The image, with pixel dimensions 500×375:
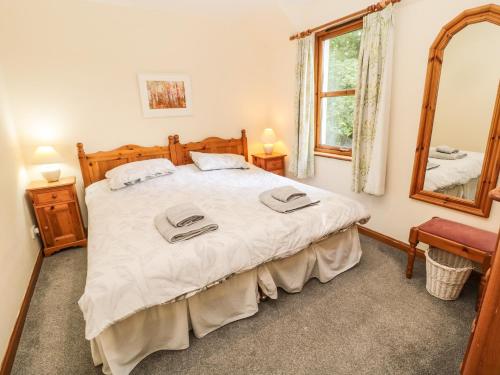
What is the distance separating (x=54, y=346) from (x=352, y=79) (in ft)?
11.5

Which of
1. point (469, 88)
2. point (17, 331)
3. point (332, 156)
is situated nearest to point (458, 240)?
point (469, 88)

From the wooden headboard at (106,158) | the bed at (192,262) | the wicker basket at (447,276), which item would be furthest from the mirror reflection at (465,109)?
the wooden headboard at (106,158)

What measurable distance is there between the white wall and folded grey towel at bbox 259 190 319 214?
1.02 metres

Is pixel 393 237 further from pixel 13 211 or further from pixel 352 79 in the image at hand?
pixel 13 211

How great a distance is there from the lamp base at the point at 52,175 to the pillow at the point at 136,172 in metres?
0.47

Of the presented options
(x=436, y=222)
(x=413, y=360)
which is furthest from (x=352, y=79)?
(x=413, y=360)

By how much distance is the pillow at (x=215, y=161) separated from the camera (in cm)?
335

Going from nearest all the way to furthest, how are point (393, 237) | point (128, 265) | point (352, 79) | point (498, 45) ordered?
point (128, 265) → point (498, 45) → point (393, 237) → point (352, 79)

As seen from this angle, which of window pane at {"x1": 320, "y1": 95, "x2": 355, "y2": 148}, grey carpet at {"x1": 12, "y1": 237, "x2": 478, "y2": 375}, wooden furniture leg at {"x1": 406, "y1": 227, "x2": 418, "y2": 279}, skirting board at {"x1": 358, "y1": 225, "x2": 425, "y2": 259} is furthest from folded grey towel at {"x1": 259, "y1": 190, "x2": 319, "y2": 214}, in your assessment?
window pane at {"x1": 320, "y1": 95, "x2": 355, "y2": 148}

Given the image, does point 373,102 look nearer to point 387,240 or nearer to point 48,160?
point 387,240

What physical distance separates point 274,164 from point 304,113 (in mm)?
882

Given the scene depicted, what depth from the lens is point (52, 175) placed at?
108 inches

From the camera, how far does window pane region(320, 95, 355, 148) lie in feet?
10.3

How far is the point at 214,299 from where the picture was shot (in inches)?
68.1
